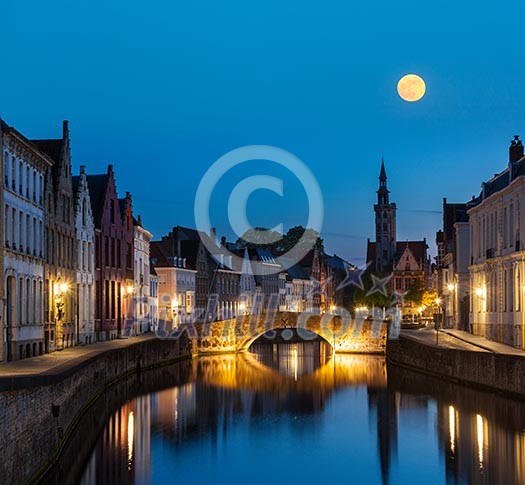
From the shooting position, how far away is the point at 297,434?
3509 centimetres

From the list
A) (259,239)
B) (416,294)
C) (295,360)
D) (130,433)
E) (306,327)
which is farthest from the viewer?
(259,239)

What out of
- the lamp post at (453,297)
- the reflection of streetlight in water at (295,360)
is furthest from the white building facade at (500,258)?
the reflection of streetlight in water at (295,360)

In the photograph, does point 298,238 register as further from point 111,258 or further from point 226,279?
point 111,258

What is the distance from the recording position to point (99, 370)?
3894 centimetres

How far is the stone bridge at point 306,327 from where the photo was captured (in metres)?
69.5

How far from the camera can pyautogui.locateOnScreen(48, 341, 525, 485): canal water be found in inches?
1081

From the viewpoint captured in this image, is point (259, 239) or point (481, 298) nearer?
point (481, 298)

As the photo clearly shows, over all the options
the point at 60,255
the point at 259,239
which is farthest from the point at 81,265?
the point at 259,239

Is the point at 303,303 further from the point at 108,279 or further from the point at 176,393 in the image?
the point at 176,393

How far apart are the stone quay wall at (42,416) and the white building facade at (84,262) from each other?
11187 millimetres

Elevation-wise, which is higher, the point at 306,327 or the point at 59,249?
the point at 59,249

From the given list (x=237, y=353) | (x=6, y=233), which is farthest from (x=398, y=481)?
(x=237, y=353)

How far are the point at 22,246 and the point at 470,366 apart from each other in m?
19.4

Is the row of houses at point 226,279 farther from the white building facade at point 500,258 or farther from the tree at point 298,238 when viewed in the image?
the white building facade at point 500,258
